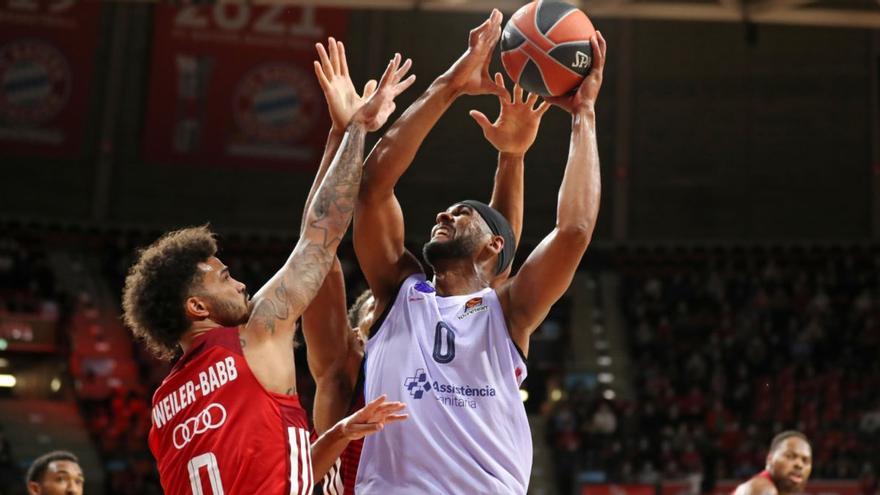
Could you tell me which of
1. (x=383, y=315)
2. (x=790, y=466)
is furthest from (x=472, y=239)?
(x=790, y=466)

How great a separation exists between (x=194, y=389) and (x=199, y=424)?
0.11 metres

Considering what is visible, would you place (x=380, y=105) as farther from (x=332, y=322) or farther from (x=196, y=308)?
(x=196, y=308)

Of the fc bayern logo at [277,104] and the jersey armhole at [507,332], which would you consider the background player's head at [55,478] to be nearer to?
the jersey armhole at [507,332]

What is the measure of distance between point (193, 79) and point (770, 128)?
11616 mm

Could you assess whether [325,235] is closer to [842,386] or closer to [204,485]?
[204,485]

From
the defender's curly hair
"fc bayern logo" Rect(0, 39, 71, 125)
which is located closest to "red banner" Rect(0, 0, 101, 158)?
"fc bayern logo" Rect(0, 39, 71, 125)

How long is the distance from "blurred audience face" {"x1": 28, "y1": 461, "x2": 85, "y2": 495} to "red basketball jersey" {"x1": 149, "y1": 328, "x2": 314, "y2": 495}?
11.0 ft

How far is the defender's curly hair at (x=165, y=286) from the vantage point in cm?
368

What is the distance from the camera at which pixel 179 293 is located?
368 centimetres

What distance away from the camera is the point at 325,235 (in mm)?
3844

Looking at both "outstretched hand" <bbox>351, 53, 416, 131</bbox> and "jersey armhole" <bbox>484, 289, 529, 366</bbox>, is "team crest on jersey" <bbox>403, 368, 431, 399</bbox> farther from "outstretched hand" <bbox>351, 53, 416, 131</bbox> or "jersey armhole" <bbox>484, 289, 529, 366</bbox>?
"outstretched hand" <bbox>351, 53, 416, 131</bbox>

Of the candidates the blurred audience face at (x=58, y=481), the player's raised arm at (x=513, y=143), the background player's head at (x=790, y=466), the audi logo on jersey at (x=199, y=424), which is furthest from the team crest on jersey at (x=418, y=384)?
the background player's head at (x=790, y=466)

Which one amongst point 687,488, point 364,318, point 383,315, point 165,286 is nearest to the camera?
point 165,286

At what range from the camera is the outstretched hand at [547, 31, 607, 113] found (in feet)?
13.6
